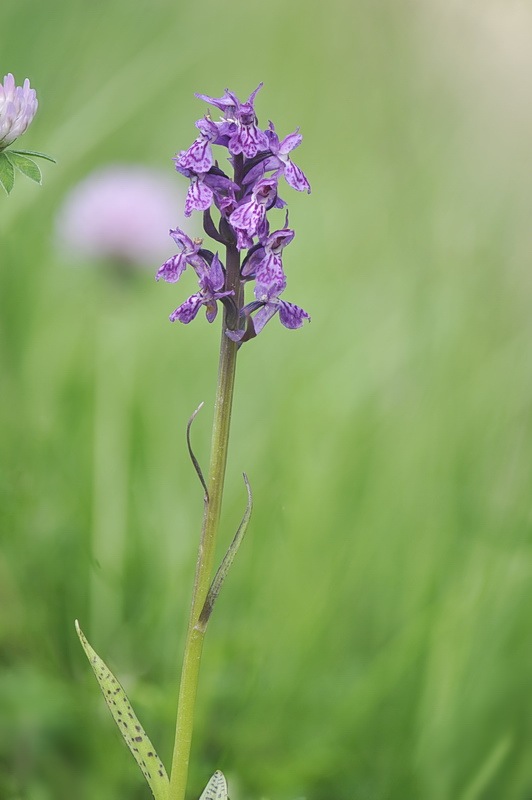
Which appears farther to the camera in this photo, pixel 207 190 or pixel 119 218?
pixel 119 218

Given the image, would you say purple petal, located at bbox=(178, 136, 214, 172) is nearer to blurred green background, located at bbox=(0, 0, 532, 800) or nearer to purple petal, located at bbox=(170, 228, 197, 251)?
purple petal, located at bbox=(170, 228, 197, 251)

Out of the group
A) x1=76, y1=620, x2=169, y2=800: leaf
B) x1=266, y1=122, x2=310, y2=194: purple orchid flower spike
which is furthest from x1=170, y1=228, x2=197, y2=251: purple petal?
x1=76, y1=620, x2=169, y2=800: leaf

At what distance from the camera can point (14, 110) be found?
2.69 ft

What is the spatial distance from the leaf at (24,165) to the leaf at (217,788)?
57 cm

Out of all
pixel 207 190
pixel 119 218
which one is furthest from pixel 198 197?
pixel 119 218

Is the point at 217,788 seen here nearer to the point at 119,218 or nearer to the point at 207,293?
the point at 207,293

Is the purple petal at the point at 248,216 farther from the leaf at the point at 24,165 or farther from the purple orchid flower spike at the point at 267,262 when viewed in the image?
the leaf at the point at 24,165

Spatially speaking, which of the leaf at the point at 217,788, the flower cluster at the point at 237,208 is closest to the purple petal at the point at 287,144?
the flower cluster at the point at 237,208

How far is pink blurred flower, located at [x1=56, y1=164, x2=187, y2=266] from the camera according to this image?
210 centimetres

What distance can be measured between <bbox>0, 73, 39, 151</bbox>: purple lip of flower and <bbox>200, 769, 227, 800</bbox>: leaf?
608mm

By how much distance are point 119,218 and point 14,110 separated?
1.38 m

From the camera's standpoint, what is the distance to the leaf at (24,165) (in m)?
0.86

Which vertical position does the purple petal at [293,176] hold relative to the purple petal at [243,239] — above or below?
above

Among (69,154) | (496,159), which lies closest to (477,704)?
(69,154)
